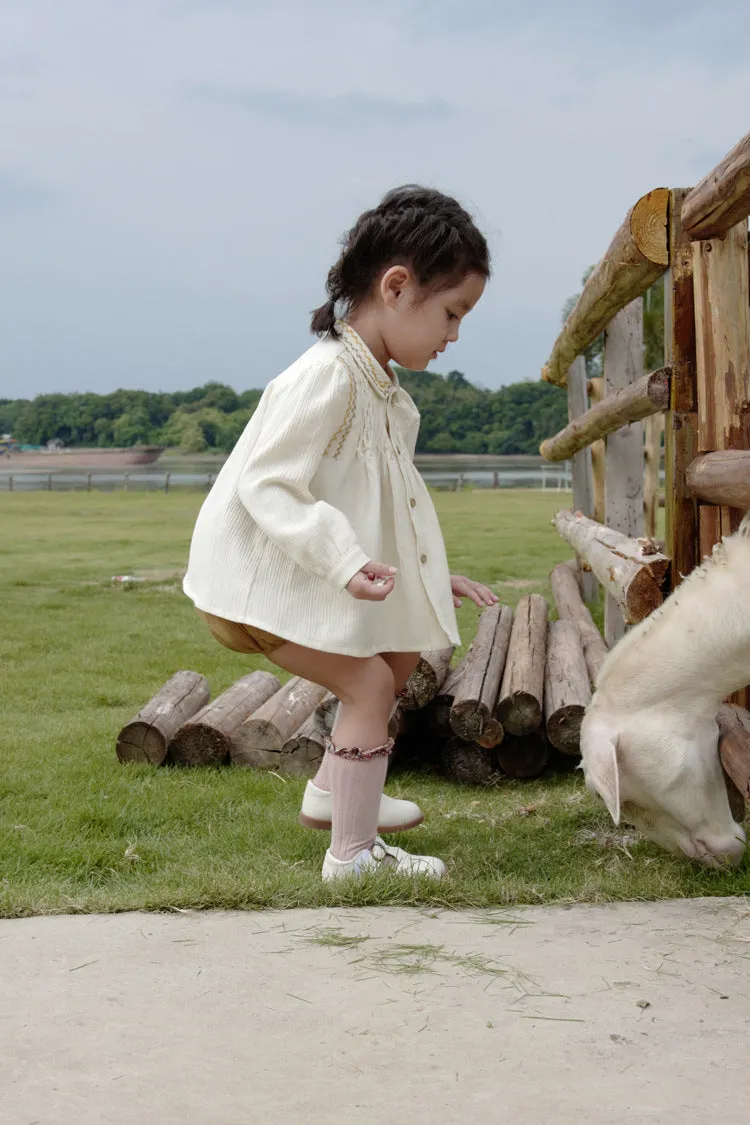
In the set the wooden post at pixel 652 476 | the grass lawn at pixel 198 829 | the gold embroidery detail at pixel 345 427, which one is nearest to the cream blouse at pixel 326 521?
the gold embroidery detail at pixel 345 427

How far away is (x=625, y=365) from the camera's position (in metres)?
7.01

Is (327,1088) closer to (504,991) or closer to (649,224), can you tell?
(504,991)

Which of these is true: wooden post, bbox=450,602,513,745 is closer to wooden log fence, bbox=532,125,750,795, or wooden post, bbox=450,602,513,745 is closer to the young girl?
wooden log fence, bbox=532,125,750,795

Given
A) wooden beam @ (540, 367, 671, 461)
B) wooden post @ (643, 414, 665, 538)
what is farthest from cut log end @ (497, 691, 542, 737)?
wooden post @ (643, 414, 665, 538)

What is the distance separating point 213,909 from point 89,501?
3005cm

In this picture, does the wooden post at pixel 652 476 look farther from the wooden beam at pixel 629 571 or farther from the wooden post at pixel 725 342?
the wooden post at pixel 725 342

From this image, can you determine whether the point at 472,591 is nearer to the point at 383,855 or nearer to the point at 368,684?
the point at 368,684

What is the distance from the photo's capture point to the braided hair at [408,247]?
332 centimetres

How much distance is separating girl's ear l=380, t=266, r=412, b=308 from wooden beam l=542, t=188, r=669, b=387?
100 cm

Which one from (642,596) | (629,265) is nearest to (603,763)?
(642,596)

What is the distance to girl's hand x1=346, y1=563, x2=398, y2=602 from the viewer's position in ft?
9.61

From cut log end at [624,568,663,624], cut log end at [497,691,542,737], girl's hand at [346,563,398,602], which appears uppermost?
girl's hand at [346,563,398,602]

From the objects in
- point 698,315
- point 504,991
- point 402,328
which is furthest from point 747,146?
point 504,991

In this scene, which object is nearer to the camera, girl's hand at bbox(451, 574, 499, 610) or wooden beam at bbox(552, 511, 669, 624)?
girl's hand at bbox(451, 574, 499, 610)
